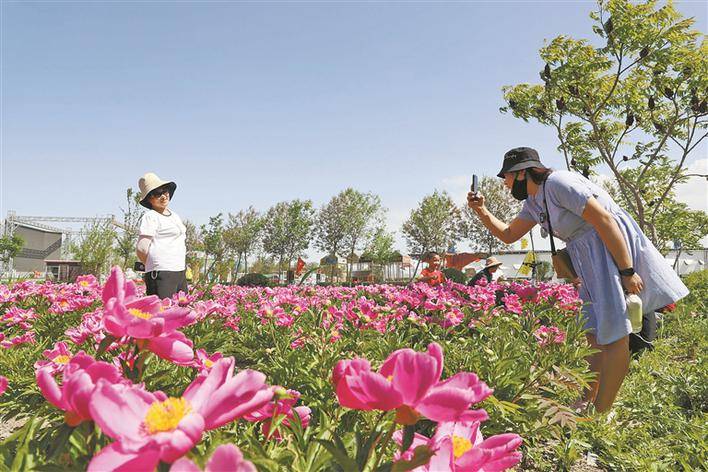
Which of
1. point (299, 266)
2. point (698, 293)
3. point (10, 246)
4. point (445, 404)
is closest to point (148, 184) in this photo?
point (445, 404)

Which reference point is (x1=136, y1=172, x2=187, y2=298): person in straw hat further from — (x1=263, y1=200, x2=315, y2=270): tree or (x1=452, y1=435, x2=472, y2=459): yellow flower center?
(x1=263, y1=200, x2=315, y2=270): tree

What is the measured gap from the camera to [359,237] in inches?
1464

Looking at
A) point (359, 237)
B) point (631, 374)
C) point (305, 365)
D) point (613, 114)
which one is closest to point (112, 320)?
point (305, 365)

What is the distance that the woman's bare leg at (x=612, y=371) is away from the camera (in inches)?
107

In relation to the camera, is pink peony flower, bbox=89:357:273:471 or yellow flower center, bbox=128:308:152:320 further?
yellow flower center, bbox=128:308:152:320

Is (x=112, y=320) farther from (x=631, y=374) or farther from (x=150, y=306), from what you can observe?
(x=631, y=374)

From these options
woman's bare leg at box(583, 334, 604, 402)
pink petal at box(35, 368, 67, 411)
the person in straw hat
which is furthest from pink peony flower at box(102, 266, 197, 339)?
the person in straw hat

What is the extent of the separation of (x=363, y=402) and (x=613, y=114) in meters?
13.3

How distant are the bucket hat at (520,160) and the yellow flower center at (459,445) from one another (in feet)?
8.47

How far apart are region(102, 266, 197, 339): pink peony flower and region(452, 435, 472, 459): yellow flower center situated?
0.46 meters

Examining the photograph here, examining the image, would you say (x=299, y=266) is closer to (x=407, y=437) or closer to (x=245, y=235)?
(x=407, y=437)

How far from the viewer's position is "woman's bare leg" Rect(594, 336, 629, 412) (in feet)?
8.92

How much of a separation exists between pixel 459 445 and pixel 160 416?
42cm

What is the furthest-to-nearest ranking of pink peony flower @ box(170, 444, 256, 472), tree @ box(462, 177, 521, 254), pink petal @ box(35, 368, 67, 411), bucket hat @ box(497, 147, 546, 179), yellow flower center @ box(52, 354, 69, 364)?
tree @ box(462, 177, 521, 254) → bucket hat @ box(497, 147, 546, 179) → yellow flower center @ box(52, 354, 69, 364) → pink petal @ box(35, 368, 67, 411) → pink peony flower @ box(170, 444, 256, 472)
